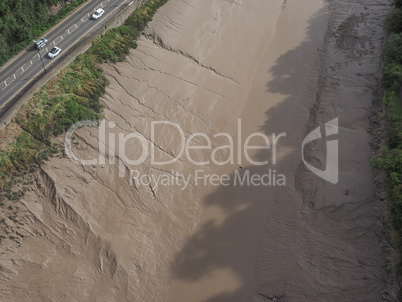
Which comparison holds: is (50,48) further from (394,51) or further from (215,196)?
(394,51)

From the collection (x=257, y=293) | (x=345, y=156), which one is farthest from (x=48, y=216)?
(x=345, y=156)

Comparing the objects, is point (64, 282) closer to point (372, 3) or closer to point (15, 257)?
point (15, 257)

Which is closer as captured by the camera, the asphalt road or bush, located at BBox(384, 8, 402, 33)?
the asphalt road

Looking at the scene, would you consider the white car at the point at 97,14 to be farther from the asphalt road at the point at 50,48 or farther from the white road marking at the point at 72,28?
the white road marking at the point at 72,28

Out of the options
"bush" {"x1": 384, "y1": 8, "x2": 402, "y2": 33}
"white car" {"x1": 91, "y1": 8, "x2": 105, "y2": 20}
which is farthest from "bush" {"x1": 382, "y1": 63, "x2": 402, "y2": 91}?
"white car" {"x1": 91, "y1": 8, "x2": 105, "y2": 20}

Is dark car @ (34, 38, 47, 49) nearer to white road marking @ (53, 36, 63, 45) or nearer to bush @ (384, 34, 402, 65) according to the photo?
white road marking @ (53, 36, 63, 45)

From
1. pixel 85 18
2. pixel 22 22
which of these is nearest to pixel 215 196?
pixel 85 18

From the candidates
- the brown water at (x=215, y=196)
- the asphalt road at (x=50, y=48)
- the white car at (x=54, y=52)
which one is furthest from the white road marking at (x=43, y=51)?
the brown water at (x=215, y=196)
